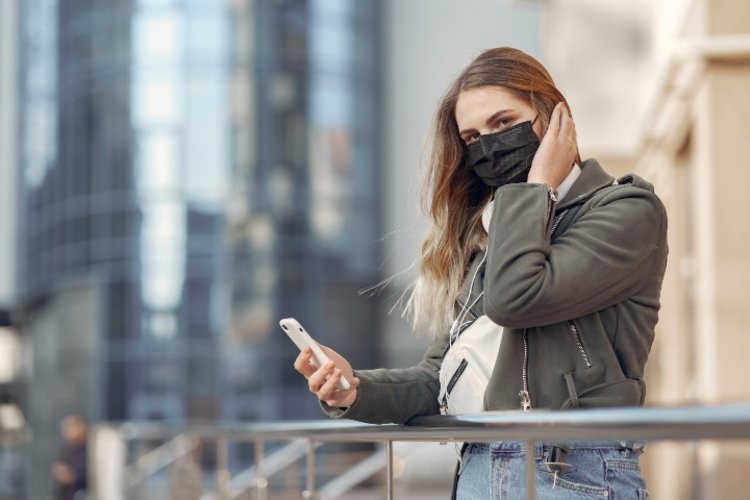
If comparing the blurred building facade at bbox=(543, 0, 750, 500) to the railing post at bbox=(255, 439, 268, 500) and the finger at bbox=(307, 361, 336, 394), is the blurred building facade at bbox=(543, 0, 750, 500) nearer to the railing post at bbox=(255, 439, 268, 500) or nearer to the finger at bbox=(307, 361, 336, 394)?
the railing post at bbox=(255, 439, 268, 500)

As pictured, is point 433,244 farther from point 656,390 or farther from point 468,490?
point 656,390

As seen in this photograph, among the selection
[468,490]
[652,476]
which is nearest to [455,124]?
[468,490]

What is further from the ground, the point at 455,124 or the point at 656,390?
the point at 455,124

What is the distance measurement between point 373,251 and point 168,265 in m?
4.68

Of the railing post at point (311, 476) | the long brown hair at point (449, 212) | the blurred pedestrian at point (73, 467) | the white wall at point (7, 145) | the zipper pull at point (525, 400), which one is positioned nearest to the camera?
the zipper pull at point (525, 400)

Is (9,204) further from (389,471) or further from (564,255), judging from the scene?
(564,255)

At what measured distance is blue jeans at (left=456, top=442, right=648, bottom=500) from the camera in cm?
256

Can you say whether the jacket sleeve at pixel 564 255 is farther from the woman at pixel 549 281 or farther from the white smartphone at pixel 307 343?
the white smartphone at pixel 307 343

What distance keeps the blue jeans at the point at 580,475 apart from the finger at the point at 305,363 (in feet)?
1.71

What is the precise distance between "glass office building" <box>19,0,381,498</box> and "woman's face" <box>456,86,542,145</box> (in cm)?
2485

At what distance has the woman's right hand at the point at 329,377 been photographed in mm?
2967

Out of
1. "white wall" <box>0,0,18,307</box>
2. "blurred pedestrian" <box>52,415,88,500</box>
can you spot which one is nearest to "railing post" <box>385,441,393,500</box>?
"blurred pedestrian" <box>52,415,88,500</box>

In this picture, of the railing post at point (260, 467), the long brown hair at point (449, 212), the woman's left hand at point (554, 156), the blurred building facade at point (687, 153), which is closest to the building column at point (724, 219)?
the blurred building facade at point (687, 153)

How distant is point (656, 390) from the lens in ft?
45.1
